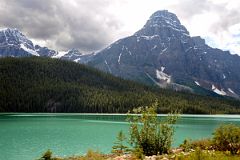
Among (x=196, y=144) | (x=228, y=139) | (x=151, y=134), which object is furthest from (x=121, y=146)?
(x=228, y=139)

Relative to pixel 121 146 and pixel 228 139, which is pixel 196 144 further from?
pixel 121 146

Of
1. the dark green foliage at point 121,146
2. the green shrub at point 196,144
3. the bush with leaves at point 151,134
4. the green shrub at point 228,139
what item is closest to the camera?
the green shrub at point 228,139

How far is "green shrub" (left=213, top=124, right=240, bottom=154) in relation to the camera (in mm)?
31145

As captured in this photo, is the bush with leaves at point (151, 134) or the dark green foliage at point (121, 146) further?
the bush with leaves at point (151, 134)

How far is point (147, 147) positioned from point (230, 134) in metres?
7.19

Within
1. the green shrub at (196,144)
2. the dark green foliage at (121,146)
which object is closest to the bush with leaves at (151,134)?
the dark green foliage at (121,146)

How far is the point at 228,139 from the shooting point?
3166 cm

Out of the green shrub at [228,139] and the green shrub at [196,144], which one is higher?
the green shrub at [228,139]

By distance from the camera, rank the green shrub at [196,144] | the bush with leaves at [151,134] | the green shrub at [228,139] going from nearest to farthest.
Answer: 1. the green shrub at [228,139]
2. the bush with leaves at [151,134]
3. the green shrub at [196,144]

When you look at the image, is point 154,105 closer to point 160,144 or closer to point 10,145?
point 160,144

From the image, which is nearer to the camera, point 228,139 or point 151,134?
point 228,139

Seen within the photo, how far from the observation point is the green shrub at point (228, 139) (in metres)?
31.1

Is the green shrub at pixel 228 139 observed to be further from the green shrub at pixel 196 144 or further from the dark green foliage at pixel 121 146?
the dark green foliage at pixel 121 146

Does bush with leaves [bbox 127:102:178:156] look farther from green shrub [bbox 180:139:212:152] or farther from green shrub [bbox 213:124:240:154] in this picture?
green shrub [bbox 213:124:240:154]
